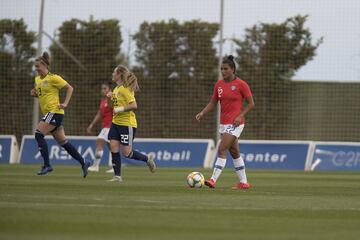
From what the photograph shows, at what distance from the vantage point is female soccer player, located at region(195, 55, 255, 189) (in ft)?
48.8

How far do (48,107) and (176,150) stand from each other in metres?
11.2

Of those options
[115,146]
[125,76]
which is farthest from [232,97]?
[115,146]

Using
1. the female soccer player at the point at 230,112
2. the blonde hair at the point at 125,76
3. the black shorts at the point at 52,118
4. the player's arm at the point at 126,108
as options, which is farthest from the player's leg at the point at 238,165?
the black shorts at the point at 52,118

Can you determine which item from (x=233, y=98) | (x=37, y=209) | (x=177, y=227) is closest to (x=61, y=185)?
(x=233, y=98)

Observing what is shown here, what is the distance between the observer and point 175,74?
32.4 m

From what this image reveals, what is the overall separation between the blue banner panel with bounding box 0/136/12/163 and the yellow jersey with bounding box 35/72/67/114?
38.7 ft

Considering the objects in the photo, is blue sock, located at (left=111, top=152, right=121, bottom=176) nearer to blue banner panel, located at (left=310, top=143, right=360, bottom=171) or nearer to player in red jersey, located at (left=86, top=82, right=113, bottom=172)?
player in red jersey, located at (left=86, top=82, right=113, bottom=172)

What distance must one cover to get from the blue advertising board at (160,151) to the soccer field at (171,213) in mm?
13784

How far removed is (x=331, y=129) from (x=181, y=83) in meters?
5.28

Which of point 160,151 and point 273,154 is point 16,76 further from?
point 273,154

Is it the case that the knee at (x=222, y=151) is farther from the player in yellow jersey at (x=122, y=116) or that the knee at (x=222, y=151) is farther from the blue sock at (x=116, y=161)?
the blue sock at (x=116, y=161)

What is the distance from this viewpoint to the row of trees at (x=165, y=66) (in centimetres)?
3112

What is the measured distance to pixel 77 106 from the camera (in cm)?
3209

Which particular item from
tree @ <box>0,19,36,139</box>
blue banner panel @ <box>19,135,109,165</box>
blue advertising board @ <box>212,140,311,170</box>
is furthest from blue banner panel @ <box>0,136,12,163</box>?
blue advertising board @ <box>212,140,311,170</box>
